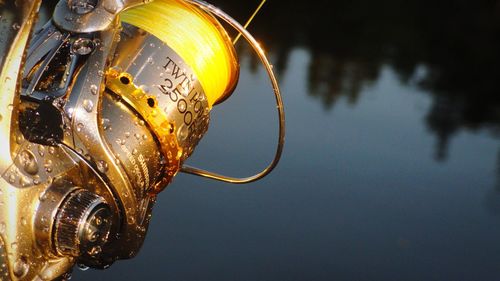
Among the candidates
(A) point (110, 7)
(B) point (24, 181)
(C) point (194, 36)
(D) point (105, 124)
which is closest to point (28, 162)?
(B) point (24, 181)

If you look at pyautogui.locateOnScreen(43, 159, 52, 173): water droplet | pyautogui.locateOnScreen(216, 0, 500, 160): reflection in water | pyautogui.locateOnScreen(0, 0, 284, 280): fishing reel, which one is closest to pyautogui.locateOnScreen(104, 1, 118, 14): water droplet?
pyautogui.locateOnScreen(0, 0, 284, 280): fishing reel

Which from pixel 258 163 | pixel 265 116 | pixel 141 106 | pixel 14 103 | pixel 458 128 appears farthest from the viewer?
pixel 458 128

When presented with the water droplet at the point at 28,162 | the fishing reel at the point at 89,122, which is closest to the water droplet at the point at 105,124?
the fishing reel at the point at 89,122

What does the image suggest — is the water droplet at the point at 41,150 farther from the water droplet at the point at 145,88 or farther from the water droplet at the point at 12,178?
the water droplet at the point at 145,88

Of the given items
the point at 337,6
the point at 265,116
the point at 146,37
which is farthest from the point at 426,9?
the point at 146,37

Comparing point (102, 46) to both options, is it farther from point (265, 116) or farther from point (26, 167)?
point (265, 116)

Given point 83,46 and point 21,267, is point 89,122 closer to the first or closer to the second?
point 83,46

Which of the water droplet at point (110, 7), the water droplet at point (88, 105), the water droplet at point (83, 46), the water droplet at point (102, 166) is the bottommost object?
the water droplet at point (102, 166)

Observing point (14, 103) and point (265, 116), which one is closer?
point (14, 103)

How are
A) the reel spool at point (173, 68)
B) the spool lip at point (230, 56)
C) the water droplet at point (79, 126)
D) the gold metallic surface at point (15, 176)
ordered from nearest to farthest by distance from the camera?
1. the gold metallic surface at point (15, 176)
2. the water droplet at point (79, 126)
3. the reel spool at point (173, 68)
4. the spool lip at point (230, 56)
